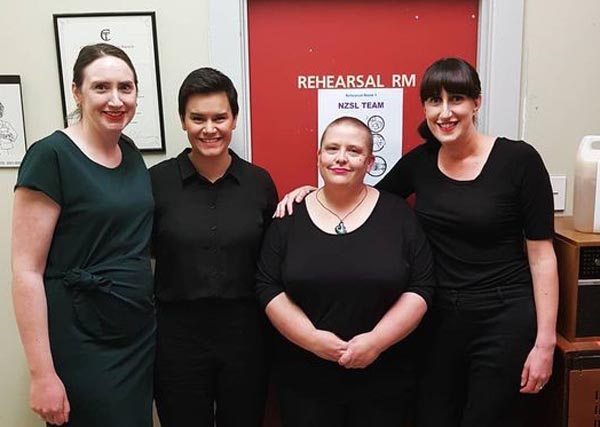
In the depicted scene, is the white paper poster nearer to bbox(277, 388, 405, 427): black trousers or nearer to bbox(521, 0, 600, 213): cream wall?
bbox(521, 0, 600, 213): cream wall

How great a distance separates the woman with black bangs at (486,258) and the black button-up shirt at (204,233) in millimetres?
530

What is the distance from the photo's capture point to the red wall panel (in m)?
1.96

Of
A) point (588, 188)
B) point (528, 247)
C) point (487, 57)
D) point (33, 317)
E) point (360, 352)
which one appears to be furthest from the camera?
point (487, 57)

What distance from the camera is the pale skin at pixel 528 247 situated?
5.19ft

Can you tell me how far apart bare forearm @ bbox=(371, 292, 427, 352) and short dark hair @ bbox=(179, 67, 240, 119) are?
72 centimetres

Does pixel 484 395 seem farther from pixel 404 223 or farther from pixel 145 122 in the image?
pixel 145 122

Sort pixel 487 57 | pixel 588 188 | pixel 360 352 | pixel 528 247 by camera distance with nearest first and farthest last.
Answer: pixel 360 352 → pixel 528 247 → pixel 588 188 → pixel 487 57

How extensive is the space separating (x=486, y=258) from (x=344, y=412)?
595mm

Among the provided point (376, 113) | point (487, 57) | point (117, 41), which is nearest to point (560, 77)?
point (487, 57)

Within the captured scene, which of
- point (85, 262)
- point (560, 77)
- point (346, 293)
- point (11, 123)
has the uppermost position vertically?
point (560, 77)

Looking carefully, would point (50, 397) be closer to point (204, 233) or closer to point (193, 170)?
point (204, 233)

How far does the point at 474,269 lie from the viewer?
1611 millimetres

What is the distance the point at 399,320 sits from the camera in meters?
1.54

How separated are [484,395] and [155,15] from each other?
5.09 feet
